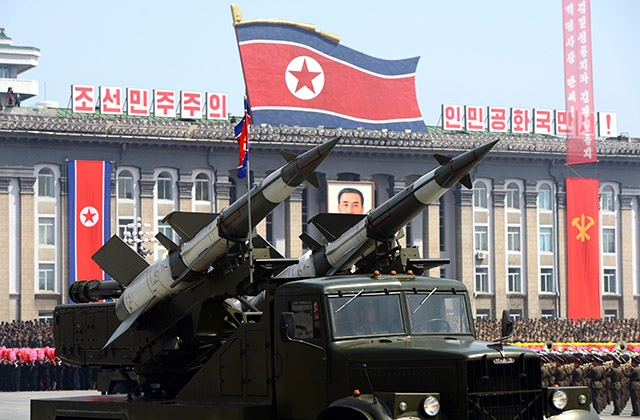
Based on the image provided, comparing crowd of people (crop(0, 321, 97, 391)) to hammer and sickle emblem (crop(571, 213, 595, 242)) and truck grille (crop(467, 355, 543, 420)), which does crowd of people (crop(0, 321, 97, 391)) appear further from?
hammer and sickle emblem (crop(571, 213, 595, 242))

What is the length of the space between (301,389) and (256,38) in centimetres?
5197

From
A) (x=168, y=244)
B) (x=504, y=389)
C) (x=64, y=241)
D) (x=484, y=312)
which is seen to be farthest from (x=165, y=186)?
(x=504, y=389)

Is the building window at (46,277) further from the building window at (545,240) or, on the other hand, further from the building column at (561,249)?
the building column at (561,249)

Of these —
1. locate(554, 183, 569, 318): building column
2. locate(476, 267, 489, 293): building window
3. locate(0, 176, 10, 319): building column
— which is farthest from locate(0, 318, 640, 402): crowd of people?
locate(554, 183, 569, 318): building column

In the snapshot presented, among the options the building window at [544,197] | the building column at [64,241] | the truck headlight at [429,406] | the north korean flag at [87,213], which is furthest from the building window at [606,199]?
the truck headlight at [429,406]

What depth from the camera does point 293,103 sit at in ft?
215

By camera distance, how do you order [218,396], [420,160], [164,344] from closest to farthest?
[218,396] < [164,344] < [420,160]

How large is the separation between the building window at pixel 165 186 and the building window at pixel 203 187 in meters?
1.47

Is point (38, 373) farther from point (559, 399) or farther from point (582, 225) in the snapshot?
point (582, 225)

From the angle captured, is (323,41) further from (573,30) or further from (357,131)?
(573,30)

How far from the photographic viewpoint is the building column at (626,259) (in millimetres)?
78938

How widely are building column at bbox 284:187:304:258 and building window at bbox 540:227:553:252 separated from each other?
51.1 ft

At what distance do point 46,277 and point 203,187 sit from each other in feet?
31.7

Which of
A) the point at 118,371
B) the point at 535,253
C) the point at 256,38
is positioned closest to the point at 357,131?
the point at 256,38
